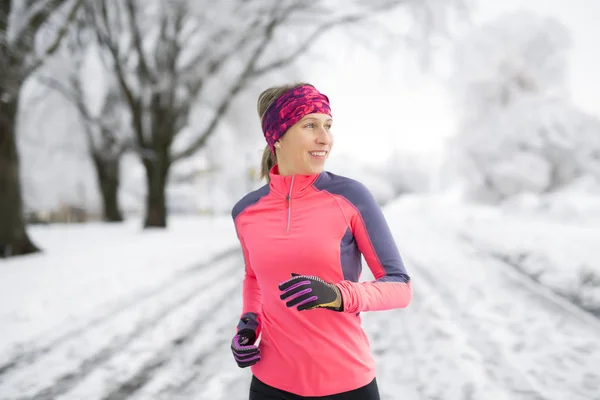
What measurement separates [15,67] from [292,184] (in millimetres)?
9445

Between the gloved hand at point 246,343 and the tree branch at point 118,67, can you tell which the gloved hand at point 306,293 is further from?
the tree branch at point 118,67

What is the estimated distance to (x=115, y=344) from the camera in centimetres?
443

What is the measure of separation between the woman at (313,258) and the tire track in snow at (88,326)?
10.9 ft

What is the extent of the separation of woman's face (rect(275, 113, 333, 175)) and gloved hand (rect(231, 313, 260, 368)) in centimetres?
65

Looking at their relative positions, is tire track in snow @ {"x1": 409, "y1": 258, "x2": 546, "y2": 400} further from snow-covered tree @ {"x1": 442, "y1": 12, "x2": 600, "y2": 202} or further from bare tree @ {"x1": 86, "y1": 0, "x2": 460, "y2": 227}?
snow-covered tree @ {"x1": 442, "y1": 12, "x2": 600, "y2": 202}

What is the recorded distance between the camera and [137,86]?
46.5 feet

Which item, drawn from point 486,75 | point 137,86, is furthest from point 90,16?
point 486,75

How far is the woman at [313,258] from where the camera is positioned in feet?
4.91

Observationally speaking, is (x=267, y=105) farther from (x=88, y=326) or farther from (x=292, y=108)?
(x=88, y=326)

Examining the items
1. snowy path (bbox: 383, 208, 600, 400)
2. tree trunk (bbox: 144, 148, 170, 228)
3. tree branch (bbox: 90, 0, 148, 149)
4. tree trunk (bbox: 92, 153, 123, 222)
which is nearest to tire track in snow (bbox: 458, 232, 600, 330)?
snowy path (bbox: 383, 208, 600, 400)

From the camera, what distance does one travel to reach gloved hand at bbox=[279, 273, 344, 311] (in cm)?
130

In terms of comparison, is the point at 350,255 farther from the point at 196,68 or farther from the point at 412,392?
the point at 196,68

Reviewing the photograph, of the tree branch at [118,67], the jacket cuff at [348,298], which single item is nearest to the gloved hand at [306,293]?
the jacket cuff at [348,298]

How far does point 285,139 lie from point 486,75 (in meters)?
27.1
